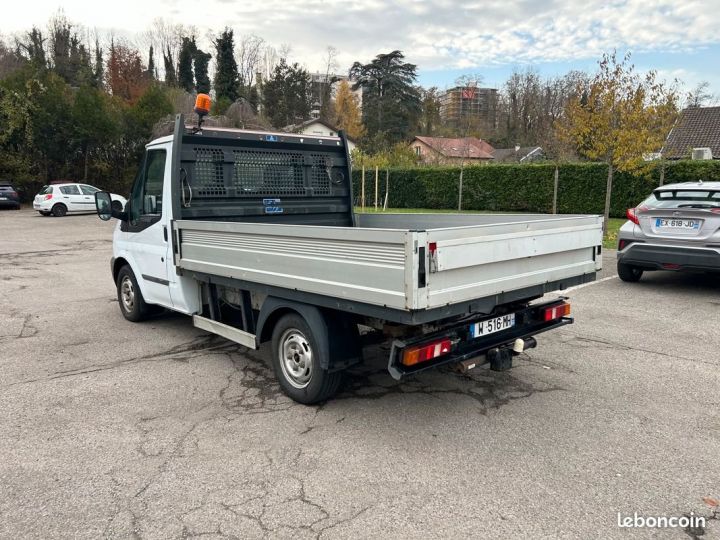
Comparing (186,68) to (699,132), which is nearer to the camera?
(699,132)

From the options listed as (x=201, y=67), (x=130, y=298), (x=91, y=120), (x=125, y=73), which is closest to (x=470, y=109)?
(x=201, y=67)

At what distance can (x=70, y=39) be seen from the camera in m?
62.3

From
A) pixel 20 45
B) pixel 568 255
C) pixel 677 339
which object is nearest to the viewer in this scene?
pixel 568 255

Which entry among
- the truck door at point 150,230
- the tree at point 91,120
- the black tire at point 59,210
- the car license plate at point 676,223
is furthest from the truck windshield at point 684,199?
the tree at point 91,120

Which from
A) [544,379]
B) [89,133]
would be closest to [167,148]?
[544,379]

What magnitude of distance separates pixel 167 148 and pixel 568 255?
13.0ft

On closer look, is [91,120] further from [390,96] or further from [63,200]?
[390,96]

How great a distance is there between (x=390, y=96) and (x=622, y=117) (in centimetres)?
4874

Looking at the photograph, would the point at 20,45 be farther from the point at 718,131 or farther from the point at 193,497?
the point at 193,497

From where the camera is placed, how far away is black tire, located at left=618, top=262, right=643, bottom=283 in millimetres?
8953

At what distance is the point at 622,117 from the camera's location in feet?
44.4

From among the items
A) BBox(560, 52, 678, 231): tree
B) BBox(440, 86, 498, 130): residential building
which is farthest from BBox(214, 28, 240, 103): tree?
BBox(560, 52, 678, 231): tree

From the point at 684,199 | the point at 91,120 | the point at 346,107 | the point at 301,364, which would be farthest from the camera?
the point at 346,107

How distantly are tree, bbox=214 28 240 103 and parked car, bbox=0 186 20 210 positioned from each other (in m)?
30.5
